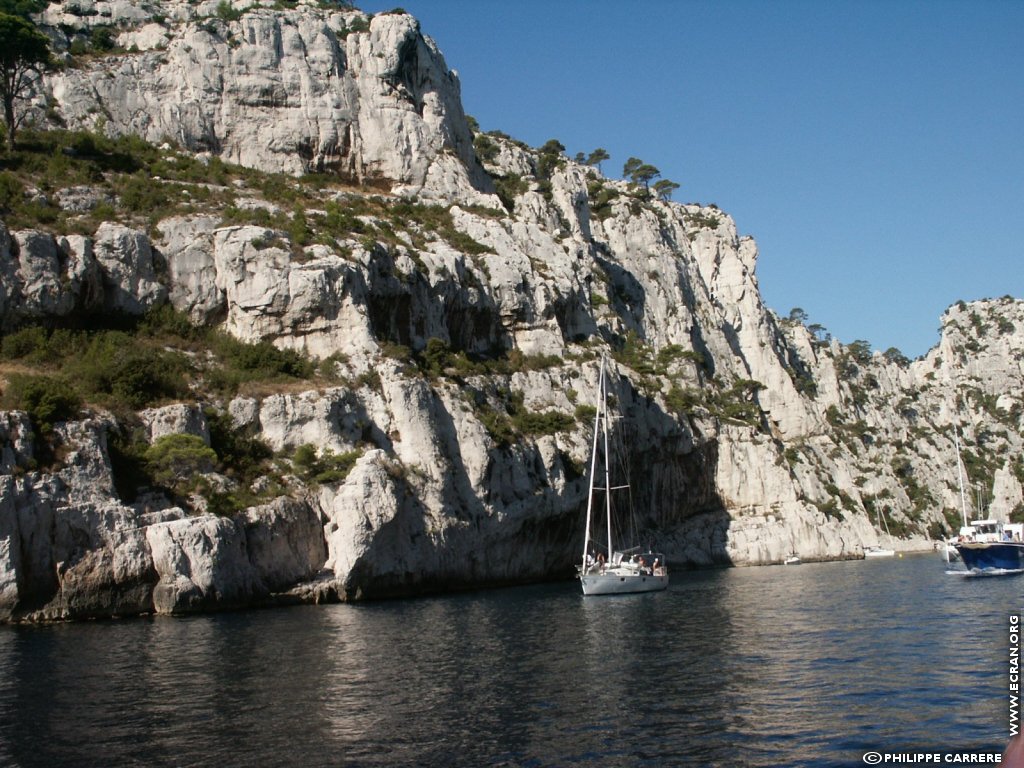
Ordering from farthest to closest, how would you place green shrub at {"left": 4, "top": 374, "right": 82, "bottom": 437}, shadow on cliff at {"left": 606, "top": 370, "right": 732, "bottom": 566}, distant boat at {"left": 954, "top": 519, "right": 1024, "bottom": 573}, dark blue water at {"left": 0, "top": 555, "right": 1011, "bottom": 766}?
shadow on cliff at {"left": 606, "top": 370, "right": 732, "bottom": 566} < distant boat at {"left": 954, "top": 519, "right": 1024, "bottom": 573} < green shrub at {"left": 4, "top": 374, "right": 82, "bottom": 437} < dark blue water at {"left": 0, "top": 555, "right": 1011, "bottom": 766}

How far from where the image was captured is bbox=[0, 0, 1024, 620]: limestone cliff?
42469mm

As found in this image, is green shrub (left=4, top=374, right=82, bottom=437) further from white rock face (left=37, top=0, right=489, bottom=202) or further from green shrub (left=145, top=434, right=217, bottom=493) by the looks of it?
white rock face (left=37, top=0, right=489, bottom=202)

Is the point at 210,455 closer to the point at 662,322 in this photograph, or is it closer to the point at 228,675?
the point at 228,675

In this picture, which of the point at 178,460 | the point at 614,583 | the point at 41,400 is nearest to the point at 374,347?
the point at 178,460

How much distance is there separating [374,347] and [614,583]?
20.5 metres

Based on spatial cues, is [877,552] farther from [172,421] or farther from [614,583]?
[172,421]

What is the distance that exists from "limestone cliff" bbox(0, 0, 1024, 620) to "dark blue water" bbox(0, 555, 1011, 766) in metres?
6.16

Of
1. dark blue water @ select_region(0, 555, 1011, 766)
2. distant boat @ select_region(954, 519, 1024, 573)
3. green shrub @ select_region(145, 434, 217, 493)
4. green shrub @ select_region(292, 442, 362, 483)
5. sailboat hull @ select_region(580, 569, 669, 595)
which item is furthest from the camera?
distant boat @ select_region(954, 519, 1024, 573)

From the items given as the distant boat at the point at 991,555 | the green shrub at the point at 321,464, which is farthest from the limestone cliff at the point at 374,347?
the distant boat at the point at 991,555

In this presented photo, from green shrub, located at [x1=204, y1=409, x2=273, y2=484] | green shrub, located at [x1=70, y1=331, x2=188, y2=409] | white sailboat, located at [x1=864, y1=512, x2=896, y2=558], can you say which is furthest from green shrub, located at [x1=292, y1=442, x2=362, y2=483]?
white sailboat, located at [x1=864, y1=512, x2=896, y2=558]

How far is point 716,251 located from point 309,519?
86678 millimetres

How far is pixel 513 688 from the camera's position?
76.3 ft

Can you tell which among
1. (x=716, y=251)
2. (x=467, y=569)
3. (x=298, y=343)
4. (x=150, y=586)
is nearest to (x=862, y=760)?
(x=150, y=586)

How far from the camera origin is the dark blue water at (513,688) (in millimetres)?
17688
